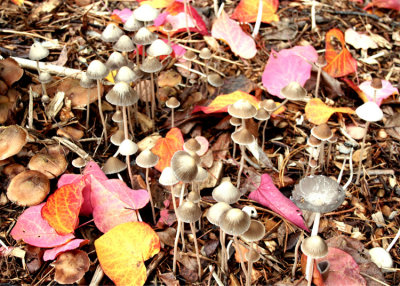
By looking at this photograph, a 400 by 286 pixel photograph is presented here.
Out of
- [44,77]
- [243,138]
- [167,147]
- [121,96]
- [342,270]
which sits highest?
[121,96]

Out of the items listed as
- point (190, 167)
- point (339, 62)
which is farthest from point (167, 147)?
point (339, 62)

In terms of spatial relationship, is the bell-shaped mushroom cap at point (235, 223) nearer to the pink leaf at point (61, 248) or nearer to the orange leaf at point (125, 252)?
the orange leaf at point (125, 252)

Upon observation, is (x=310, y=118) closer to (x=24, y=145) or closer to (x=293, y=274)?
(x=293, y=274)

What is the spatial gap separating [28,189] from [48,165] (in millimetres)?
219

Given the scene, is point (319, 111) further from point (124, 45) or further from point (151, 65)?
point (124, 45)

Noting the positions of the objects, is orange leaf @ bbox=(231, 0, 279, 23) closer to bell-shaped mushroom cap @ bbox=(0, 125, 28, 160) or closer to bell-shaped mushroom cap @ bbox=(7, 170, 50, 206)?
bell-shaped mushroom cap @ bbox=(0, 125, 28, 160)

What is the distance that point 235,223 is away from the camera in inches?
75.2

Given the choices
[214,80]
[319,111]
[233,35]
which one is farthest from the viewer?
[233,35]

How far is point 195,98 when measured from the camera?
3434mm

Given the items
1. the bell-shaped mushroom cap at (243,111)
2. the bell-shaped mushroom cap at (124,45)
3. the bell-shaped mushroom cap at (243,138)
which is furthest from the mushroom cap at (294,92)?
the bell-shaped mushroom cap at (124,45)

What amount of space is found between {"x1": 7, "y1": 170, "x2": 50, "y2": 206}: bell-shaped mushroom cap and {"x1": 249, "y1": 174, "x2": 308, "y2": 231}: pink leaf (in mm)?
1313

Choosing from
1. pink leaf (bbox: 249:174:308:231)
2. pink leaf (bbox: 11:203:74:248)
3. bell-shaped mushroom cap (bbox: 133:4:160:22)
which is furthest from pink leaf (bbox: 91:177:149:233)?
bell-shaped mushroom cap (bbox: 133:4:160:22)

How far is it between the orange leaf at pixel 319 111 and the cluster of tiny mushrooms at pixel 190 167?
9.3 inches

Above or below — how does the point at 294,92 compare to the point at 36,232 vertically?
above
